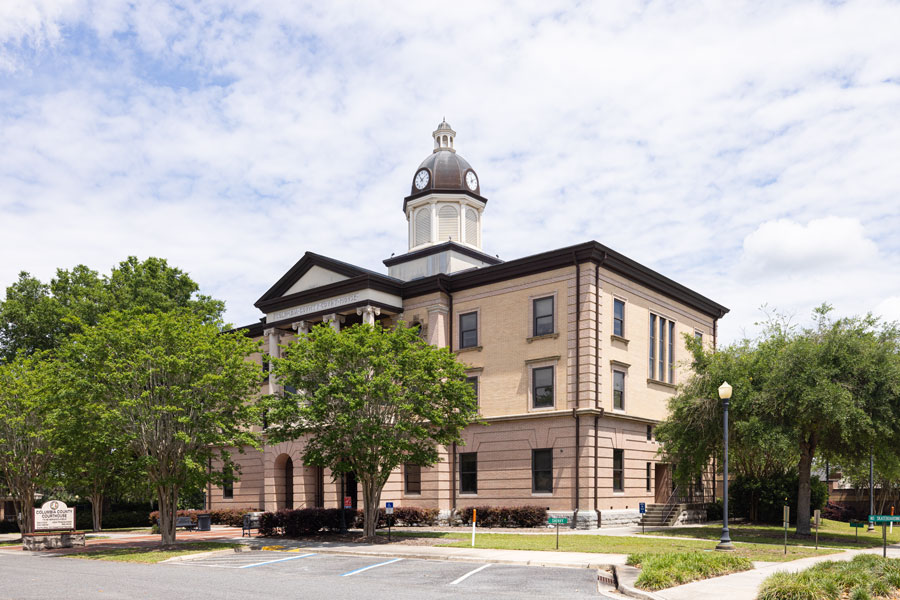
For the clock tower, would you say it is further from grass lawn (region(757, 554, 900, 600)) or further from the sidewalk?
grass lawn (region(757, 554, 900, 600))

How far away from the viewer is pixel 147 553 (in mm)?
26234

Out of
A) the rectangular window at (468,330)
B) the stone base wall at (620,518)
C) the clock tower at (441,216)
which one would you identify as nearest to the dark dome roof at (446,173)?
the clock tower at (441,216)

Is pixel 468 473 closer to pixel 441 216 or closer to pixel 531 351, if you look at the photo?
pixel 531 351

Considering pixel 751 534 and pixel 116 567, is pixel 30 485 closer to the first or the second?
pixel 116 567

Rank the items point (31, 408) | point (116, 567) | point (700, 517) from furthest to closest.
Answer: point (700, 517) < point (31, 408) < point (116, 567)

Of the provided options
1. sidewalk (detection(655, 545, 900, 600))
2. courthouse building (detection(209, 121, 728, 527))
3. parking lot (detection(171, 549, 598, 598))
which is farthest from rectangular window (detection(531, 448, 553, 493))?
sidewalk (detection(655, 545, 900, 600))

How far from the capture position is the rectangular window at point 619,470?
115ft

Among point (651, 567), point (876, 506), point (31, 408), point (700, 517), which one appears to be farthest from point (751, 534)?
point (31, 408)

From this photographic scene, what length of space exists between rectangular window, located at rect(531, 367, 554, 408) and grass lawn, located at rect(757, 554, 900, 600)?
1902 centimetres

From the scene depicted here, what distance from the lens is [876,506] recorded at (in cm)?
4928

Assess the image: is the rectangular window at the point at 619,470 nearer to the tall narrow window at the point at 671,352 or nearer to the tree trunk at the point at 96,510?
the tall narrow window at the point at 671,352

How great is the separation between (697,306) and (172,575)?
102 feet

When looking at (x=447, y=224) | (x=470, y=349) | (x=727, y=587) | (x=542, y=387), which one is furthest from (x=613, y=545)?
(x=447, y=224)

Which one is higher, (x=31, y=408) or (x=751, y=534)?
(x=31, y=408)
